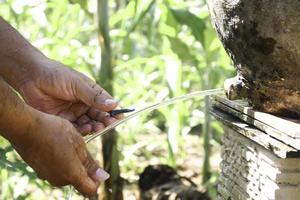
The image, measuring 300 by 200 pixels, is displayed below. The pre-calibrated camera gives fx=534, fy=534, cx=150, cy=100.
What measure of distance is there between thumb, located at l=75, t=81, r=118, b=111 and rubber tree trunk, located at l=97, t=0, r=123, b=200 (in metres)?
0.53

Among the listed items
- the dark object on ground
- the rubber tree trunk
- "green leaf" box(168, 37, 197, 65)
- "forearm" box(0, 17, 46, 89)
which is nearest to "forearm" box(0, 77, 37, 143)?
"forearm" box(0, 17, 46, 89)

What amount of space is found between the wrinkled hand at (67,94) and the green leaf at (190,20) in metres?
0.74

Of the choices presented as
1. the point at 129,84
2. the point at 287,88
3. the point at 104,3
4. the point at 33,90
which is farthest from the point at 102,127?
the point at 129,84

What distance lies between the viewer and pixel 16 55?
149 cm

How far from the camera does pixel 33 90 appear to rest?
151 cm

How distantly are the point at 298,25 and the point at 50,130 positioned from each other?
550mm

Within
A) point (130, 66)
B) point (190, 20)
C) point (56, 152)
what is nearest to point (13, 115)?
point (56, 152)

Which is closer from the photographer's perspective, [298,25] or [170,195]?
[298,25]

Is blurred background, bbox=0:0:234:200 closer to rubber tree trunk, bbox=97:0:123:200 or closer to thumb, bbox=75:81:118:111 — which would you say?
rubber tree trunk, bbox=97:0:123:200

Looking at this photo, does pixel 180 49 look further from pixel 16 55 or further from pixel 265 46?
pixel 265 46

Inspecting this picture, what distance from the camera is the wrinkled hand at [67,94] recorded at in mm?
1446

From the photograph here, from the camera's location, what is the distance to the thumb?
1384 mm

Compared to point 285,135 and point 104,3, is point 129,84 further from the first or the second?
point 285,135

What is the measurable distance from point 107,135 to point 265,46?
944 mm
